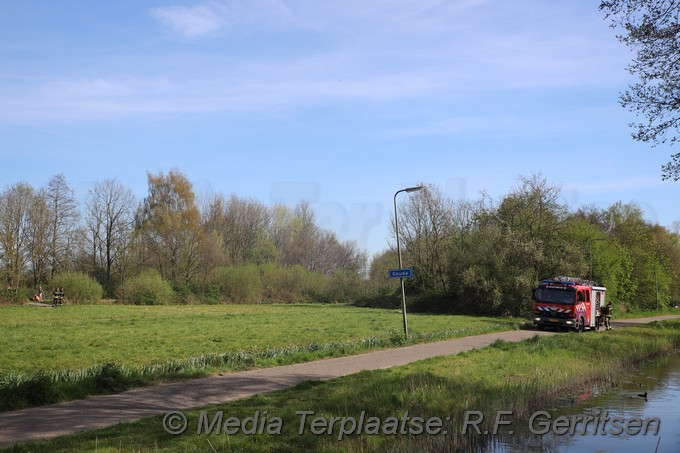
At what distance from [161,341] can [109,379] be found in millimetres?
11269

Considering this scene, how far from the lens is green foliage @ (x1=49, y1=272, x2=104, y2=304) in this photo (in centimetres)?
5325

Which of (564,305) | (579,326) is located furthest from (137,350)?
(579,326)

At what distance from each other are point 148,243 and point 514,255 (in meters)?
42.7

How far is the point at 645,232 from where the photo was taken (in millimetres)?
75375

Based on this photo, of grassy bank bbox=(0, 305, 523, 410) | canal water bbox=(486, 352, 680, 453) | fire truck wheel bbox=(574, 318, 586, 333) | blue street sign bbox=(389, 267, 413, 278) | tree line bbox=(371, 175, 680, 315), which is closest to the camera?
canal water bbox=(486, 352, 680, 453)

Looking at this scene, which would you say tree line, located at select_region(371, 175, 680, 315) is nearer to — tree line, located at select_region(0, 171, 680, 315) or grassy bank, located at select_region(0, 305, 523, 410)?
tree line, located at select_region(0, 171, 680, 315)

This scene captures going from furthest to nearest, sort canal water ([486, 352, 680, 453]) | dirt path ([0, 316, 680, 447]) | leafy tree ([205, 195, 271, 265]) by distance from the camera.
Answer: leafy tree ([205, 195, 271, 265]) → canal water ([486, 352, 680, 453]) → dirt path ([0, 316, 680, 447])

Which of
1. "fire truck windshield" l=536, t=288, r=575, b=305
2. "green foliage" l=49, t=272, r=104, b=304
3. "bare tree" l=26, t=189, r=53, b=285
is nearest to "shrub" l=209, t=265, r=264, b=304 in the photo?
"green foliage" l=49, t=272, r=104, b=304

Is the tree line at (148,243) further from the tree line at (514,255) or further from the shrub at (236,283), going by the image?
the tree line at (514,255)

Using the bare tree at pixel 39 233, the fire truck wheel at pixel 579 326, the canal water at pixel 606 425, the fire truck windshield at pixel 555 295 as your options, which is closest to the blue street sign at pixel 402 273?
the canal water at pixel 606 425

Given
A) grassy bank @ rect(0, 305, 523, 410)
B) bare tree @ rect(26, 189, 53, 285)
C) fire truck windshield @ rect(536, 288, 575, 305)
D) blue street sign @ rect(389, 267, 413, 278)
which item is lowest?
grassy bank @ rect(0, 305, 523, 410)

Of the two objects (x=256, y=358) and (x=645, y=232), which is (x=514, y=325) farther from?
(x=645, y=232)

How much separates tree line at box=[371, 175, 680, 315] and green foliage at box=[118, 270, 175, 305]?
1010 inches

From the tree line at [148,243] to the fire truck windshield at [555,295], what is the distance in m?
41.3
